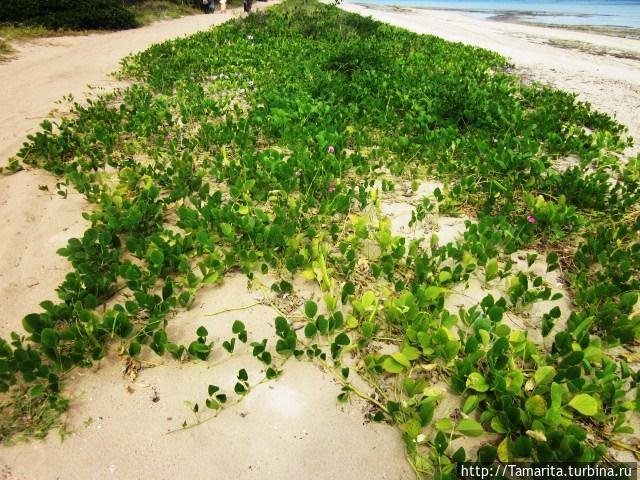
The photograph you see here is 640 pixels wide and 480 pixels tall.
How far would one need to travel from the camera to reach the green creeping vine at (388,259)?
2.00m

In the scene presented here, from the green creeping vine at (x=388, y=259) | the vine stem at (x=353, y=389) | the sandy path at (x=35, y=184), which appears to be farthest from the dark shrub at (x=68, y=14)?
the vine stem at (x=353, y=389)

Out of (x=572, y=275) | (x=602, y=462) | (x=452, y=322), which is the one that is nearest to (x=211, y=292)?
(x=452, y=322)

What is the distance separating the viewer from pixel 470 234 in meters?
3.21

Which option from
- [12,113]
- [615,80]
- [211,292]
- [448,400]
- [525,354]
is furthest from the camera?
[615,80]

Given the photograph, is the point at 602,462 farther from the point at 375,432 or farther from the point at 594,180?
the point at 594,180

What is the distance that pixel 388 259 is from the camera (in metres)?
2.91

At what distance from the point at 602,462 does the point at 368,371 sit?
1.16 m

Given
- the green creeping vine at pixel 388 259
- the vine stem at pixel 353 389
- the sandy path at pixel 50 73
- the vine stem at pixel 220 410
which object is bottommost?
the vine stem at pixel 353 389

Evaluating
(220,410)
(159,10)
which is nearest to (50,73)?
(220,410)

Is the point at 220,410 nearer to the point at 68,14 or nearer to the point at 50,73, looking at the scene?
the point at 50,73

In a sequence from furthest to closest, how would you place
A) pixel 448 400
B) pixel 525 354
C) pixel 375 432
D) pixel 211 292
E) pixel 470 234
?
pixel 470 234, pixel 211 292, pixel 525 354, pixel 448 400, pixel 375 432

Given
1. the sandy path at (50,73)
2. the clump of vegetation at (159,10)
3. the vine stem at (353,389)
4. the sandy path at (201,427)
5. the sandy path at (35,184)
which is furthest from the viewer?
the clump of vegetation at (159,10)

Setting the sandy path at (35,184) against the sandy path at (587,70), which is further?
the sandy path at (587,70)

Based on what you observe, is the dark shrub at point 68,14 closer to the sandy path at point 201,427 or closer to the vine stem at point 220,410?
the sandy path at point 201,427
